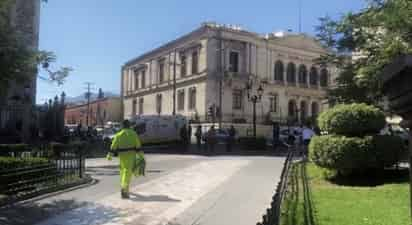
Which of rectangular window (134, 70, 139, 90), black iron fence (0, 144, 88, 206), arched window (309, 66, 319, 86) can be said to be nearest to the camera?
black iron fence (0, 144, 88, 206)

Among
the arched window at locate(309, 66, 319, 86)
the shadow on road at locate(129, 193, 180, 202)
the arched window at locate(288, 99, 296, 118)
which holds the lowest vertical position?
the shadow on road at locate(129, 193, 180, 202)

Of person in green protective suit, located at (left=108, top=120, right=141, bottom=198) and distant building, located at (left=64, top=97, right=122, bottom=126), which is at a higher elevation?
distant building, located at (left=64, top=97, right=122, bottom=126)

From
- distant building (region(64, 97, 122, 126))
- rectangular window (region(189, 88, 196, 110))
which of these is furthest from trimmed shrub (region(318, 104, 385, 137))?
distant building (region(64, 97, 122, 126))

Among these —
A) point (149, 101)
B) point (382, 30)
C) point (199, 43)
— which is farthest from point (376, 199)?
point (149, 101)

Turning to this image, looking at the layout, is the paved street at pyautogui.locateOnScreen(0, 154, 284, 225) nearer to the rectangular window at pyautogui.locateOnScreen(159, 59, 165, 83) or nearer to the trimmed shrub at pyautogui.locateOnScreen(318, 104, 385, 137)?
the trimmed shrub at pyautogui.locateOnScreen(318, 104, 385, 137)

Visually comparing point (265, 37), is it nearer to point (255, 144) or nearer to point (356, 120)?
point (255, 144)

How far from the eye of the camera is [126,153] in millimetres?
11734

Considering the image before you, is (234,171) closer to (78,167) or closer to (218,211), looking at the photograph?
(78,167)

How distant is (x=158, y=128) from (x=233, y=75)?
Result: 2383 centimetres

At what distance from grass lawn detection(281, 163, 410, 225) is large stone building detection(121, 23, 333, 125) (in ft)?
156

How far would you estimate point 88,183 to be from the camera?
14492 mm

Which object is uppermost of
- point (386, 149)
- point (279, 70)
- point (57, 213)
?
point (279, 70)

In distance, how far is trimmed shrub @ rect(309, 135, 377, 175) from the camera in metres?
13.5

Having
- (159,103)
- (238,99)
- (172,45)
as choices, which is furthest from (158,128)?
(159,103)
